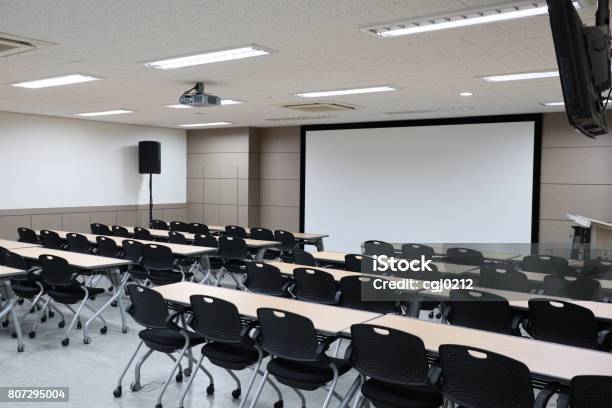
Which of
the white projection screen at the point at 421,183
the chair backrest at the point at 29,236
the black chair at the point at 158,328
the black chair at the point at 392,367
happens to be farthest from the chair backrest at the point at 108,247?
the white projection screen at the point at 421,183

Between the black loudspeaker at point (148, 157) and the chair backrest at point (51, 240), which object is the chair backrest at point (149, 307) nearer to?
the chair backrest at point (51, 240)

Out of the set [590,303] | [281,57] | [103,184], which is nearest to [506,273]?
[590,303]

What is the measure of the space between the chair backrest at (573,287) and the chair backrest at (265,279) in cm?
264

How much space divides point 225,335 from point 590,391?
7.70 ft

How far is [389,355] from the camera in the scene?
10.3 feet

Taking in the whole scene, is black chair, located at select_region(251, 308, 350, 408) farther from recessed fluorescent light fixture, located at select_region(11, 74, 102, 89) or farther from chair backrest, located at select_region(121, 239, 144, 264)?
recessed fluorescent light fixture, located at select_region(11, 74, 102, 89)

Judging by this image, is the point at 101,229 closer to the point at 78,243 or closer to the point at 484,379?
the point at 78,243

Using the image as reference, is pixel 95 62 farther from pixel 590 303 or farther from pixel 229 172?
pixel 229 172

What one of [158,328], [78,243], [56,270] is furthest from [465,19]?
[78,243]

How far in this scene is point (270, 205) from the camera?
1300 cm

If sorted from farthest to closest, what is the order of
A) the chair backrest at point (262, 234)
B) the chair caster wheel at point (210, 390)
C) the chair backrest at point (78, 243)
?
the chair backrest at point (262, 234) < the chair backrest at point (78, 243) < the chair caster wheel at point (210, 390)

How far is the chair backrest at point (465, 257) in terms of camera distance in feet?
22.6

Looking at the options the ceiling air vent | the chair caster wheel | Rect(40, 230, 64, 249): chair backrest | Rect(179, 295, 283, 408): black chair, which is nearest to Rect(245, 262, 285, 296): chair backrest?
the chair caster wheel

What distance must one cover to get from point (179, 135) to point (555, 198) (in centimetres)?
897
